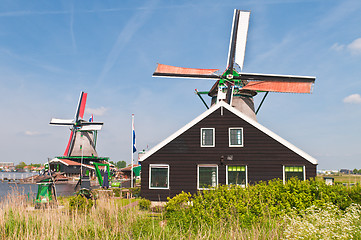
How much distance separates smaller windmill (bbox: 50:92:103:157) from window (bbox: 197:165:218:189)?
50941mm

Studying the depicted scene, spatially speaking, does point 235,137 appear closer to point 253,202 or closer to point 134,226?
point 253,202

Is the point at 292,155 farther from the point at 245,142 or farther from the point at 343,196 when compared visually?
the point at 343,196

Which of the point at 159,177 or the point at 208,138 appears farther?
the point at 208,138

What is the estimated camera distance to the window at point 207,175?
18062mm

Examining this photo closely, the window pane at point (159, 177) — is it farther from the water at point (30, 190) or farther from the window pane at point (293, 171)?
the window pane at point (293, 171)

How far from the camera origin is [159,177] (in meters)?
18.3

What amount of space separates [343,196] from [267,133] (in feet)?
24.3

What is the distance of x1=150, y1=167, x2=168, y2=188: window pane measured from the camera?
18281 mm

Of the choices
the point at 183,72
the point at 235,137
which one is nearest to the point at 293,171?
the point at 235,137

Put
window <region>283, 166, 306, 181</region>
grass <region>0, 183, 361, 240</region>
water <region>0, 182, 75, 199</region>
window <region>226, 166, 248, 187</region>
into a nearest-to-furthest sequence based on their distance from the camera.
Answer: grass <region>0, 183, 361, 240</region> < water <region>0, 182, 75, 199</region> < window <region>283, 166, 306, 181</region> < window <region>226, 166, 248, 187</region>

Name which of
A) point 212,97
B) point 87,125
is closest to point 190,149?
point 212,97

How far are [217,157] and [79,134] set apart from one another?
53445 millimetres

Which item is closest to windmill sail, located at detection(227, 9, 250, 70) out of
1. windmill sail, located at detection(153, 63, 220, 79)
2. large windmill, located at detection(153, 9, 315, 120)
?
large windmill, located at detection(153, 9, 315, 120)

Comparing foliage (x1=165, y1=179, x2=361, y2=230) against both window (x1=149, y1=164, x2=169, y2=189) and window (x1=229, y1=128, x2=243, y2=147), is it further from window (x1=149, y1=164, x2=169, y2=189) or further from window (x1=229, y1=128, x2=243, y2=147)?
window (x1=149, y1=164, x2=169, y2=189)
